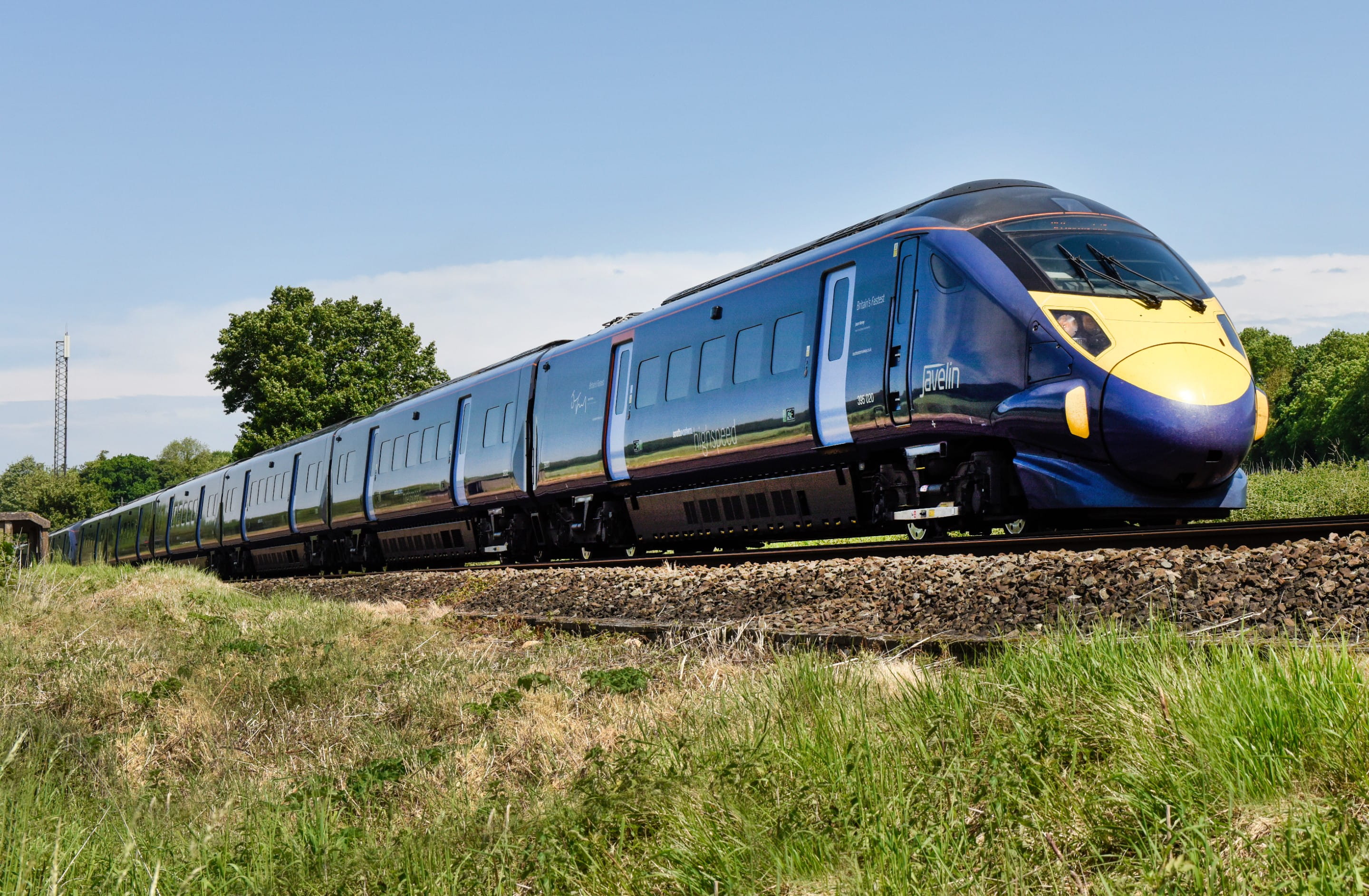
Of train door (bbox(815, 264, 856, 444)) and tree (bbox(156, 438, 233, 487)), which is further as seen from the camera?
tree (bbox(156, 438, 233, 487))

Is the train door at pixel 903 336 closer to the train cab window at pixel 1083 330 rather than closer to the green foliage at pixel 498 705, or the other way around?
the train cab window at pixel 1083 330

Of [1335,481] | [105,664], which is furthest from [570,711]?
[1335,481]

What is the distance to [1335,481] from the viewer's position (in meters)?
15.8

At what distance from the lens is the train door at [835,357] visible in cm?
1095

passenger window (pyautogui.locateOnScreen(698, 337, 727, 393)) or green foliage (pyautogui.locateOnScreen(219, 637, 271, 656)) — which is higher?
passenger window (pyautogui.locateOnScreen(698, 337, 727, 393))

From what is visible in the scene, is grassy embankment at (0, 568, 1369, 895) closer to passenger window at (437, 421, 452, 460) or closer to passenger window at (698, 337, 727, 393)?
passenger window at (698, 337, 727, 393)

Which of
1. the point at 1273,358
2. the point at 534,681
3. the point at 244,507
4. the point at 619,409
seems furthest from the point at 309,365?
the point at 1273,358

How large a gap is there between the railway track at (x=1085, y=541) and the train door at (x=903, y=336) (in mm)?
1242

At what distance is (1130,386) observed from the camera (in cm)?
868

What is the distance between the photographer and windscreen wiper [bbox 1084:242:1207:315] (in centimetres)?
955

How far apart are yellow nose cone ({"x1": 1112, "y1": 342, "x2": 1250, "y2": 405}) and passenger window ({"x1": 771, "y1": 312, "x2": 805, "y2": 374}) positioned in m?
3.63

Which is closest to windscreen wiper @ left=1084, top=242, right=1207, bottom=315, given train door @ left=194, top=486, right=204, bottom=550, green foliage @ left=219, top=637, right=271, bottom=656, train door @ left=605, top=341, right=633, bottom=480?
train door @ left=605, top=341, right=633, bottom=480

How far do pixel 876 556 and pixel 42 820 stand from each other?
6.92 m

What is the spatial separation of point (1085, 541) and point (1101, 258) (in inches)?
109
